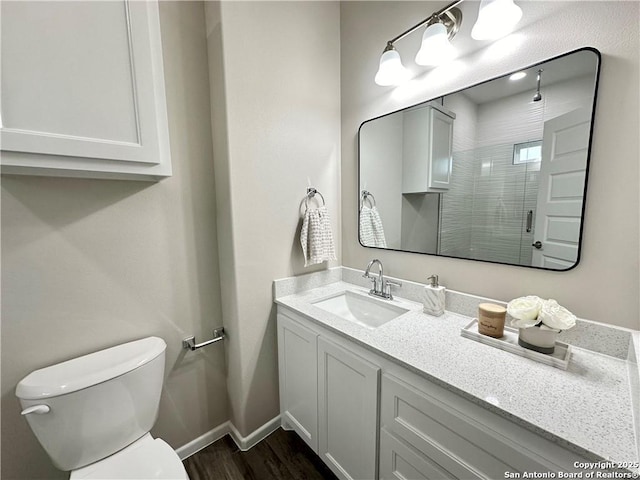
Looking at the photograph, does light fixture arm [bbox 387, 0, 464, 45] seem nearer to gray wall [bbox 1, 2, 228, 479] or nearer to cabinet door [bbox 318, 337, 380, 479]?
gray wall [bbox 1, 2, 228, 479]

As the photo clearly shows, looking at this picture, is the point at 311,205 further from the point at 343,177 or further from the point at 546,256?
the point at 546,256

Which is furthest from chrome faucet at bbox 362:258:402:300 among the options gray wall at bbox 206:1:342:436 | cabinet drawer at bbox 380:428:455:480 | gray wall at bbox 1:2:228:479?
gray wall at bbox 1:2:228:479

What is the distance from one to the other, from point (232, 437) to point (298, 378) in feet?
2.11

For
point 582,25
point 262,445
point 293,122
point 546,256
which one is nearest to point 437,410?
point 546,256

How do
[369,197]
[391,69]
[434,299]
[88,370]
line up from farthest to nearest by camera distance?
[369,197]
[391,69]
[434,299]
[88,370]

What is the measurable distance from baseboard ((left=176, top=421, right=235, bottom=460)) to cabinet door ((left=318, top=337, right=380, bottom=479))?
66 centimetres

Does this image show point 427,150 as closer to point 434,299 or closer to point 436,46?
point 436,46

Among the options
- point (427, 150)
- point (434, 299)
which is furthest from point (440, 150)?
point (434, 299)

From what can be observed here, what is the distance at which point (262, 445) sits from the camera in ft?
4.94

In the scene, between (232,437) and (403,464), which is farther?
(232,437)

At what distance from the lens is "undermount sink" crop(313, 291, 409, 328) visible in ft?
4.73

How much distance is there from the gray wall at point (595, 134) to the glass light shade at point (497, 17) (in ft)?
0.22

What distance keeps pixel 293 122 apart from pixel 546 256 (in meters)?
1.40

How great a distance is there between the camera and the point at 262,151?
54.9 inches
